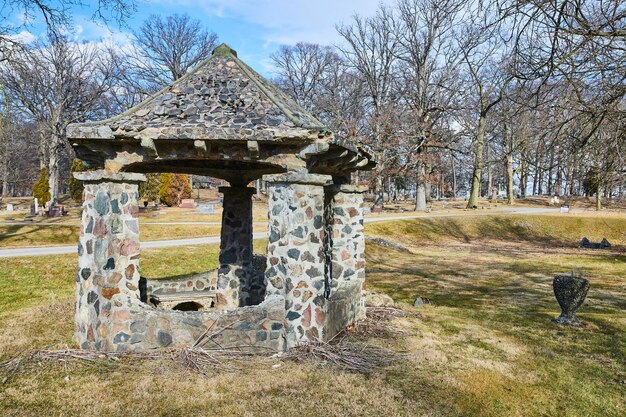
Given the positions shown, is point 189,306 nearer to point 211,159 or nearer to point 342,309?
point 342,309

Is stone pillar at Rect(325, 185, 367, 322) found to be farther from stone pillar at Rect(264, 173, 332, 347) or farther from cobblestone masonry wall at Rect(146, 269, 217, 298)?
cobblestone masonry wall at Rect(146, 269, 217, 298)

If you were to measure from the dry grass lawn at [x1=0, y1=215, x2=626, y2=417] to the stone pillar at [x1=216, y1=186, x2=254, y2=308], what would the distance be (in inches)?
121

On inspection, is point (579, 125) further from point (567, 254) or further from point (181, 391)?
point (567, 254)

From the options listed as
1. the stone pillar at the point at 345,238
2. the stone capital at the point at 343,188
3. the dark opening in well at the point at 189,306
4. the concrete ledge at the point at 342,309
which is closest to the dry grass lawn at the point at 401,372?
the concrete ledge at the point at 342,309

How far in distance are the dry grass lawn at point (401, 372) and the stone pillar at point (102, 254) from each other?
587 millimetres

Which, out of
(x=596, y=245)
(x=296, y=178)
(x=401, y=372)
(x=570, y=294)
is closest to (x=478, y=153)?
(x=596, y=245)

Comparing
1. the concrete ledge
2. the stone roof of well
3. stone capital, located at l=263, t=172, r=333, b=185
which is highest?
the stone roof of well

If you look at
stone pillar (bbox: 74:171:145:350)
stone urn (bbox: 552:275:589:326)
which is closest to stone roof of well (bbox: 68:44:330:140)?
stone pillar (bbox: 74:171:145:350)

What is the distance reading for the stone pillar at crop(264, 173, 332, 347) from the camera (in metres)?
6.21

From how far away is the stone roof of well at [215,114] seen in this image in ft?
18.8

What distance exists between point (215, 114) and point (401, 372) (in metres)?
4.41

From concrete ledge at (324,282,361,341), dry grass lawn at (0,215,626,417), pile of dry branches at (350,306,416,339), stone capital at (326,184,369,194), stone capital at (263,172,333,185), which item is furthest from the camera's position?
stone capital at (326,184,369,194)

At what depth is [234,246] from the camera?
9594 millimetres

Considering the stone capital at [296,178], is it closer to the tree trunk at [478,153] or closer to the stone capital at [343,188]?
the stone capital at [343,188]
